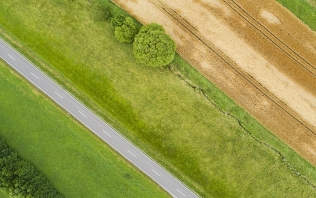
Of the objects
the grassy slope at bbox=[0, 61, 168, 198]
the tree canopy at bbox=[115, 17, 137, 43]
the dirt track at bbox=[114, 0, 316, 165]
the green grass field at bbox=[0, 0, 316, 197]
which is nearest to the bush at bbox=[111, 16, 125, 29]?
the tree canopy at bbox=[115, 17, 137, 43]

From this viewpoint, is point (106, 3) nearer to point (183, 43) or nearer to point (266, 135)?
point (183, 43)

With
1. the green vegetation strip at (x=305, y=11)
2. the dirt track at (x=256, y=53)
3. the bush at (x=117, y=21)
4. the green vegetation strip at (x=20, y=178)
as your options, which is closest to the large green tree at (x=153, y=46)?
the bush at (x=117, y=21)

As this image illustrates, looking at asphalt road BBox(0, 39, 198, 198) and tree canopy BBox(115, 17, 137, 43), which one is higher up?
tree canopy BBox(115, 17, 137, 43)

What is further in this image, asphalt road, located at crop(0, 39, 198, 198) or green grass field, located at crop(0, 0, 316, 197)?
asphalt road, located at crop(0, 39, 198, 198)

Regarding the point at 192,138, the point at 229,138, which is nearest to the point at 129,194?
the point at 192,138

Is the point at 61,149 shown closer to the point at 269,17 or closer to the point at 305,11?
the point at 269,17

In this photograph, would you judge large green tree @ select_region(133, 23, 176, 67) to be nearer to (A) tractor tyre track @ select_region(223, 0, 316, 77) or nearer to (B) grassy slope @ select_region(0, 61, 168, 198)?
(A) tractor tyre track @ select_region(223, 0, 316, 77)

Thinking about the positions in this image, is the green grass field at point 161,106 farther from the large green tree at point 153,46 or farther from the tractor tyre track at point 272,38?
the tractor tyre track at point 272,38

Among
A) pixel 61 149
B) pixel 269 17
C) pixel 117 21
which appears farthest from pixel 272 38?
pixel 61 149
